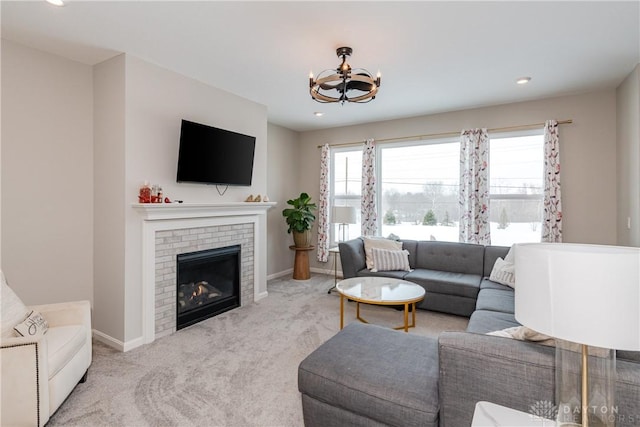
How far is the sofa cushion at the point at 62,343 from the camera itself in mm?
1956

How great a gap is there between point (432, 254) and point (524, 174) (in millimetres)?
1617

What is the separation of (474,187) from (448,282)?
4.92 feet

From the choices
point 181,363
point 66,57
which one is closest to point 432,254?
point 181,363

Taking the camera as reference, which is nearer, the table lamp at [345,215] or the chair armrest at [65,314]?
the chair armrest at [65,314]

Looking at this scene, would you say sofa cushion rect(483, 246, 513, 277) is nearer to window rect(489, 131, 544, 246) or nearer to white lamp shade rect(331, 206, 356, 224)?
window rect(489, 131, 544, 246)

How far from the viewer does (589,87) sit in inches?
143

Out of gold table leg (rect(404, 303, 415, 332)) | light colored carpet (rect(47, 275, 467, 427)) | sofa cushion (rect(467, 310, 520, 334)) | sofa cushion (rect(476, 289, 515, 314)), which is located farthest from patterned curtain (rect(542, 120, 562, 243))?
gold table leg (rect(404, 303, 415, 332))

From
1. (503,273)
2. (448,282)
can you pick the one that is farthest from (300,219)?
(503,273)

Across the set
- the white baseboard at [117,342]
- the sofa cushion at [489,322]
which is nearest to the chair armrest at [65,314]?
the white baseboard at [117,342]

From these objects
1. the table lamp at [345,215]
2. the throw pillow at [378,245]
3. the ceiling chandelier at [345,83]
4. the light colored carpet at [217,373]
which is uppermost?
the ceiling chandelier at [345,83]

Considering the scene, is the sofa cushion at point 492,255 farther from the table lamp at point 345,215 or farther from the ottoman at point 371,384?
the ottoman at point 371,384

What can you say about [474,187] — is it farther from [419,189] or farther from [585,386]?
[585,386]

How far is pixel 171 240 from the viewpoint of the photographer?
3.23 meters

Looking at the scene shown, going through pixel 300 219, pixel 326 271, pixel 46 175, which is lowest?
pixel 326 271
